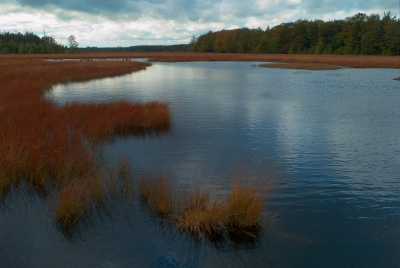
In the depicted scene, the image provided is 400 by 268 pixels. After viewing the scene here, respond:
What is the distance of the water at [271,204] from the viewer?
18.6 ft

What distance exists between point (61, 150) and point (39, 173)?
1.01m

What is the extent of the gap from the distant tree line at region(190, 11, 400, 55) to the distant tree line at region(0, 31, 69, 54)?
55.3 m

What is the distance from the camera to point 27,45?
92.5 metres

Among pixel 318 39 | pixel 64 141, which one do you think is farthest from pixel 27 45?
pixel 64 141

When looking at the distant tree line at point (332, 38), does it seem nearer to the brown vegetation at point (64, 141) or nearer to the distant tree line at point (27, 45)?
the distant tree line at point (27, 45)

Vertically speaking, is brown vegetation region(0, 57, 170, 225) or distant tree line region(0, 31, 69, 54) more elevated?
distant tree line region(0, 31, 69, 54)

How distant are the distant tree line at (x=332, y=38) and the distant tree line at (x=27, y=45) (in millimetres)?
55291

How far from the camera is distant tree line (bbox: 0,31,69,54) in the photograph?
90.4 metres

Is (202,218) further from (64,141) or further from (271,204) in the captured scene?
(64,141)

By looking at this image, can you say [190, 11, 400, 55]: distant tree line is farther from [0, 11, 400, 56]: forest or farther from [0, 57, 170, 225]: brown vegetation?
[0, 57, 170, 225]: brown vegetation

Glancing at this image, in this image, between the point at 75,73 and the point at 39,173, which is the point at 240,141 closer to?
the point at 39,173

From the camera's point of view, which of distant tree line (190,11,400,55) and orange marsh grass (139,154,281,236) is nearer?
orange marsh grass (139,154,281,236)

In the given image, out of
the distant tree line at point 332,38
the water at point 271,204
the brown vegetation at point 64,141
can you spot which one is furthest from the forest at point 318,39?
the brown vegetation at point 64,141

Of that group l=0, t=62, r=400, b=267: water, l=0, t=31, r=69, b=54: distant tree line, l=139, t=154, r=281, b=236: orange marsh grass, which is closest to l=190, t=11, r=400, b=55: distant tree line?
l=0, t=31, r=69, b=54: distant tree line
